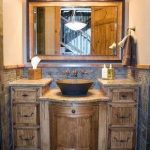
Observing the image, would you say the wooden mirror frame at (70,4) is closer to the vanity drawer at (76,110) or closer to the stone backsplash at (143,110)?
the stone backsplash at (143,110)

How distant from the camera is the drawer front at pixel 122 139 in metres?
2.36

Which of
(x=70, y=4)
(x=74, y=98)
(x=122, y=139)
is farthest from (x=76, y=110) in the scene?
(x=70, y=4)

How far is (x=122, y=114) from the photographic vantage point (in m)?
2.34

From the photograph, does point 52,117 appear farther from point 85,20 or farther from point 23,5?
point 23,5

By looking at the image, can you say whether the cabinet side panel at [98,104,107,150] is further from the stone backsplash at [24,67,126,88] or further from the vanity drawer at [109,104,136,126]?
the stone backsplash at [24,67,126,88]

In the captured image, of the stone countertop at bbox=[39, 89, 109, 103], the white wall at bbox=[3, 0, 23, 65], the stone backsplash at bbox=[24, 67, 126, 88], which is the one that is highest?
the white wall at bbox=[3, 0, 23, 65]

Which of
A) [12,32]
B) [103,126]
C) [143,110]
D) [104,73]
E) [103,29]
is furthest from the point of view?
[103,29]

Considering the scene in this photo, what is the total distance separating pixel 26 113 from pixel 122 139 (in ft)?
3.40

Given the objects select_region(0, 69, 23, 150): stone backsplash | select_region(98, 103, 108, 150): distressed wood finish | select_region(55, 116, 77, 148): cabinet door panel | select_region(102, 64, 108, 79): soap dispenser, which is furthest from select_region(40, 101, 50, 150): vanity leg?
Result: select_region(102, 64, 108, 79): soap dispenser

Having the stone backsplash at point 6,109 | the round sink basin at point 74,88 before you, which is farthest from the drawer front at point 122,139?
the stone backsplash at point 6,109

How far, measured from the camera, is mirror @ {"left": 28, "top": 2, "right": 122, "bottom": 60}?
2771mm

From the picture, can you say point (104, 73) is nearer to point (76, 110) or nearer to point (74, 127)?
point (76, 110)

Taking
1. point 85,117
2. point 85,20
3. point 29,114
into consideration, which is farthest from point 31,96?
point 85,20

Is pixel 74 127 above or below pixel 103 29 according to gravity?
below
